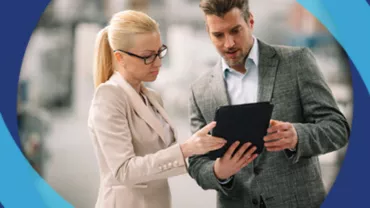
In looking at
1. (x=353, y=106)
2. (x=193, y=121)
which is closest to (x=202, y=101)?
(x=193, y=121)

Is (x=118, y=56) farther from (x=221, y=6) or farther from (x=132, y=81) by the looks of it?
(x=221, y=6)

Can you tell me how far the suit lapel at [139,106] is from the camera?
1933 millimetres

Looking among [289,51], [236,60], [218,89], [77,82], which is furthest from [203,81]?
[77,82]

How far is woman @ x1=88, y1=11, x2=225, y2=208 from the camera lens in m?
1.83

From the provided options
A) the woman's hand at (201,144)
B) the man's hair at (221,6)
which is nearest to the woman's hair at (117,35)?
the man's hair at (221,6)

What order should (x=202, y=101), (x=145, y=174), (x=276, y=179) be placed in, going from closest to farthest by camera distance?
(x=145, y=174)
(x=276, y=179)
(x=202, y=101)

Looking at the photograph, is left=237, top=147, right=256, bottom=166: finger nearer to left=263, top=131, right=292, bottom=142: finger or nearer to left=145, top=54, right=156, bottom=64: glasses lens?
left=263, top=131, right=292, bottom=142: finger

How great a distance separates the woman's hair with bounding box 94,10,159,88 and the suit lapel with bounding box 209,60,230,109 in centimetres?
47

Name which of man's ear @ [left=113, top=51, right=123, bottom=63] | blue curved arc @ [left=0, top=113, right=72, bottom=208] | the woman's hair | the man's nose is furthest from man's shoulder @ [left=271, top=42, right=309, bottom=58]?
blue curved arc @ [left=0, top=113, right=72, bottom=208]

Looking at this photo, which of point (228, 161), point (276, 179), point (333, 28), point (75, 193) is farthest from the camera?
point (75, 193)

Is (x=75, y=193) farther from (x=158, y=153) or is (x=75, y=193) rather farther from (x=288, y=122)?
(x=288, y=122)

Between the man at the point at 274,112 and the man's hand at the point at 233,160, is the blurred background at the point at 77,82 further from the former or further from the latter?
the man's hand at the point at 233,160

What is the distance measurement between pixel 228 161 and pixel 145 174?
1.24 feet

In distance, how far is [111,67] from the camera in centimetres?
203
